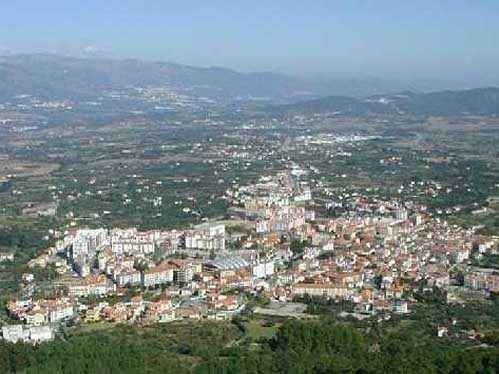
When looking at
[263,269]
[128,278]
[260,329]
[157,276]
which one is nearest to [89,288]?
[128,278]

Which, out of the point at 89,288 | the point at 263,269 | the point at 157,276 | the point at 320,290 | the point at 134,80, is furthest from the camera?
the point at 134,80

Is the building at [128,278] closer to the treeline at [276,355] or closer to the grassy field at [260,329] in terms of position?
the grassy field at [260,329]

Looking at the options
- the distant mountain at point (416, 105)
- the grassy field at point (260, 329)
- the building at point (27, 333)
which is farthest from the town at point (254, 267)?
the distant mountain at point (416, 105)

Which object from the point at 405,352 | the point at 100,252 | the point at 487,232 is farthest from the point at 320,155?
the point at 405,352

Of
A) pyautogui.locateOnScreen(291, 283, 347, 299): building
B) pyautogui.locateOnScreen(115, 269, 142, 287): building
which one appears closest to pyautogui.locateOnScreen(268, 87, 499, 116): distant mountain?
pyautogui.locateOnScreen(115, 269, 142, 287): building

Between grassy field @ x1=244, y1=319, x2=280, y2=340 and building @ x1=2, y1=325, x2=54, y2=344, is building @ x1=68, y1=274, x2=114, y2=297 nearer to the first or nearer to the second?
building @ x1=2, y1=325, x2=54, y2=344

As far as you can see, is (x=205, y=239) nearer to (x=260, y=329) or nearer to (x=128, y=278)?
(x=128, y=278)

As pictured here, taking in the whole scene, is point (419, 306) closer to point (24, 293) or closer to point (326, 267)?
point (326, 267)
